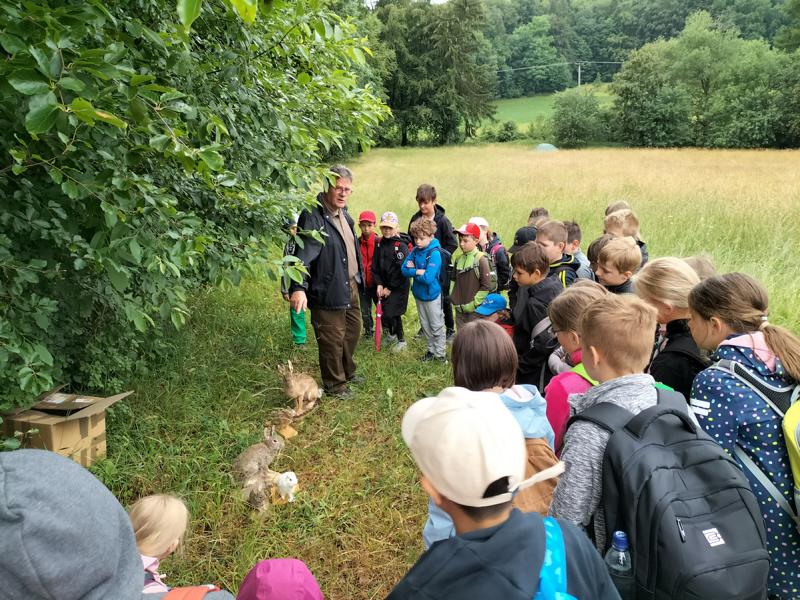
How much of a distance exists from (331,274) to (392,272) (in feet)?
4.67

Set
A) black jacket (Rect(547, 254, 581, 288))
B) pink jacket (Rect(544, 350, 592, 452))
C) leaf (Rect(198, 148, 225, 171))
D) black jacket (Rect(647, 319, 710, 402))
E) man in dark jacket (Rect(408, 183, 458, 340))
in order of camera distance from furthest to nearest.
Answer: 1. man in dark jacket (Rect(408, 183, 458, 340))
2. black jacket (Rect(547, 254, 581, 288))
3. black jacket (Rect(647, 319, 710, 402))
4. pink jacket (Rect(544, 350, 592, 452))
5. leaf (Rect(198, 148, 225, 171))

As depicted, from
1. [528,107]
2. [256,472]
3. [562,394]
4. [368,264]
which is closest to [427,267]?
[368,264]

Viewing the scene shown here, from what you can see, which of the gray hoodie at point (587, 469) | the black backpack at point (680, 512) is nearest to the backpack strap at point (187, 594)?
the gray hoodie at point (587, 469)

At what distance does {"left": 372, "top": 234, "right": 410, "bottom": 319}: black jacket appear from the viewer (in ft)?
19.3

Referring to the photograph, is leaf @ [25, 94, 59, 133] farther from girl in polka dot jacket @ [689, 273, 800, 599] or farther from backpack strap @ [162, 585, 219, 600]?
girl in polka dot jacket @ [689, 273, 800, 599]

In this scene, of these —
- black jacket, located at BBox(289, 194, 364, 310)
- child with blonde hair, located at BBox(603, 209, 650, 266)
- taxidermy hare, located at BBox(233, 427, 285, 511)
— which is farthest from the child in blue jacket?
taxidermy hare, located at BBox(233, 427, 285, 511)

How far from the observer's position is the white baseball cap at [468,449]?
114 centimetres

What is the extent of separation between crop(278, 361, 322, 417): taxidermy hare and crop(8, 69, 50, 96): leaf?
3119mm

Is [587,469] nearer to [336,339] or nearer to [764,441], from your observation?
[764,441]

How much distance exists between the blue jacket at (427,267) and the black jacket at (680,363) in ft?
9.55

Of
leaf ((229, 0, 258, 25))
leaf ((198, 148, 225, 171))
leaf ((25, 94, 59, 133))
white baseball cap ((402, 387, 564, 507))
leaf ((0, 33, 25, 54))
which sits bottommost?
white baseball cap ((402, 387, 564, 507))

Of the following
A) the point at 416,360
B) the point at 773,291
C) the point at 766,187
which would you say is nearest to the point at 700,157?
the point at 766,187

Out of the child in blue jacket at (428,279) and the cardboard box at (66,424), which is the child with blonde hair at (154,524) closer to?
the cardboard box at (66,424)

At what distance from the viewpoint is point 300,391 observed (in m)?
4.51
